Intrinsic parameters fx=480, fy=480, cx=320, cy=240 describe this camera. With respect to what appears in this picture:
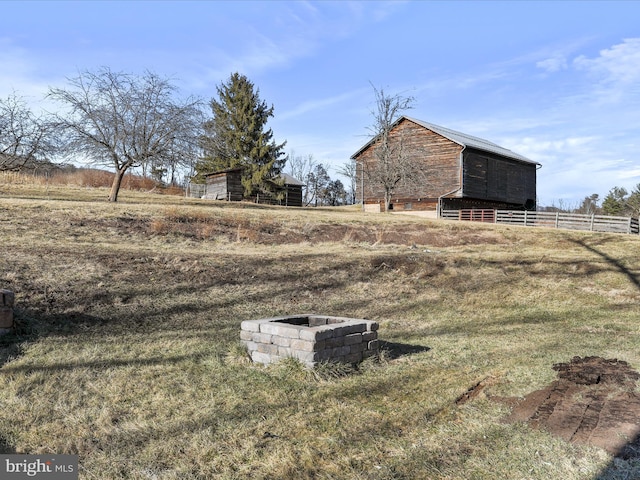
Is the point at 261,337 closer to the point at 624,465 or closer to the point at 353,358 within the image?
the point at 353,358

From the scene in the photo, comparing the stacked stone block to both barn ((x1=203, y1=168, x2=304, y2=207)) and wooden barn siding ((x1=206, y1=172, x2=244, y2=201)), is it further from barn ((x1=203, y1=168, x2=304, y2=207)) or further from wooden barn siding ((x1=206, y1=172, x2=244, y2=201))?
wooden barn siding ((x1=206, y1=172, x2=244, y2=201))

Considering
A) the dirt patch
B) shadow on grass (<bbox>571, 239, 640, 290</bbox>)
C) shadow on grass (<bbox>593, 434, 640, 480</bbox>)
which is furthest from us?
shadow on grass (<bbox>571, 239, 640, 290</bbox>)

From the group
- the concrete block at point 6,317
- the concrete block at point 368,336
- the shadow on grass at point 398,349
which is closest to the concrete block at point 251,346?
the concrete block at point 368,336

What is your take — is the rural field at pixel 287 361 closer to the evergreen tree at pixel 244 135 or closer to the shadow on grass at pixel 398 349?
the shadow on grass at pixel 398 349

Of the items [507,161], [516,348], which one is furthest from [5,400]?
[507,161]

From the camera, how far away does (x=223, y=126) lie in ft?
152

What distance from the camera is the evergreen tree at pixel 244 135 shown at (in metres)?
45.8

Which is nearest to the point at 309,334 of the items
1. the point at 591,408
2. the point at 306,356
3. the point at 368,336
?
the point at 306,356

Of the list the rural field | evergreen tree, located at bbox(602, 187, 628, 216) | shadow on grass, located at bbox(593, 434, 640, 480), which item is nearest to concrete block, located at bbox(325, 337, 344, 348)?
the rural field

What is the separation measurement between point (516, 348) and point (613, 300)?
5.75 m

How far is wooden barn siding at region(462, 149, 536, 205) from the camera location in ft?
115

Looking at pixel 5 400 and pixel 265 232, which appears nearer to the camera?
pixel 5 400

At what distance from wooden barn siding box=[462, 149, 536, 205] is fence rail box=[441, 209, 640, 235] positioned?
7.99ft

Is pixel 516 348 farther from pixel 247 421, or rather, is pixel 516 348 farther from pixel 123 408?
pixel 123 408
